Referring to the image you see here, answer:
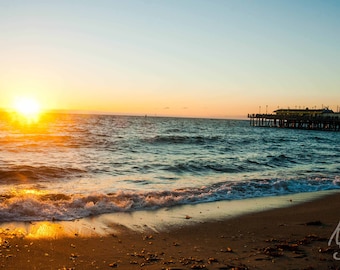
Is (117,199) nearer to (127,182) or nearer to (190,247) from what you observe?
(127,182)

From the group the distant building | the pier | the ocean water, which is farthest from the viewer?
the distant building

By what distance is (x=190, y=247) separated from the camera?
6898 mm

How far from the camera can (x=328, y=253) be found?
6.48 m

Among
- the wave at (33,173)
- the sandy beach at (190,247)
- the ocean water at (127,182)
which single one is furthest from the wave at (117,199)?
the wave at (33,173)

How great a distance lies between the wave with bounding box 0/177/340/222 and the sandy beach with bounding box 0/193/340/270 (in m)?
1.30

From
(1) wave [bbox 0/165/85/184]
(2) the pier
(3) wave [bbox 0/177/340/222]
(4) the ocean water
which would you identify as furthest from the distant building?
(1) wave [bbox 0/165/85/184]

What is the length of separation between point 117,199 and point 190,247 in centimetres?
453

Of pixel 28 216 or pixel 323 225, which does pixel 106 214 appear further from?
pixel 323 225

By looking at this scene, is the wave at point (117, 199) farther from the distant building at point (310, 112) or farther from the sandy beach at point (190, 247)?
the distant building at point (310, 112)

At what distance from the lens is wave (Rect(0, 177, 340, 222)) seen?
9164 millimetres

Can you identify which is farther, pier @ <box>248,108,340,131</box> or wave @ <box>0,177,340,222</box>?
pier @ <box>248,108,340,131</box>

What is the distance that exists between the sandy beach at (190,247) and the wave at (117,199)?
4.27 feet

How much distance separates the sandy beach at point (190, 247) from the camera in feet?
19.3

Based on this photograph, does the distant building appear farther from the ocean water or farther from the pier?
the ocean water
